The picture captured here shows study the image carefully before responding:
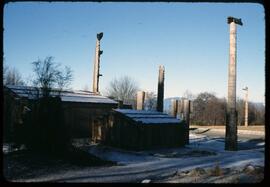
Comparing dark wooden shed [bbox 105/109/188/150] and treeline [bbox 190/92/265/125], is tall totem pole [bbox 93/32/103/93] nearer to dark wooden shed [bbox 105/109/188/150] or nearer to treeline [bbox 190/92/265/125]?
dark wooden shed [bbox 105/109/188/150]

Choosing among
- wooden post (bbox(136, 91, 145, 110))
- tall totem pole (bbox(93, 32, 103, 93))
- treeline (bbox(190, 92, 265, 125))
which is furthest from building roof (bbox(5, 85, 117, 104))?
treeline (bbox(190, 92, 265, 125))

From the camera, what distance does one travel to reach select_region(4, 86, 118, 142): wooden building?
64.0 feet

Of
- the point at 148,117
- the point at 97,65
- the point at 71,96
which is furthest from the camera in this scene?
the point at 97,65

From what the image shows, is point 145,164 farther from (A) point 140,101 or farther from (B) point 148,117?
(A) point 140,101

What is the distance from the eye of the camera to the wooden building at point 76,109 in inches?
768

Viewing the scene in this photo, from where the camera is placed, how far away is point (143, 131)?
1772 centimetres

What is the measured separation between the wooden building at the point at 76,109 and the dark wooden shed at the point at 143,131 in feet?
3.57

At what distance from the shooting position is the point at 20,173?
10.5 m

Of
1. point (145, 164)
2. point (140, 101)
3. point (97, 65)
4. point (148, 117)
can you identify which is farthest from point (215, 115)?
point (145, 164)

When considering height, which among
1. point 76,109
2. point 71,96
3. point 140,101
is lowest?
point 76,109

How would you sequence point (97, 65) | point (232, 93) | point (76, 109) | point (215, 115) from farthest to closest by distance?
point (215, 115) < point (97, 65) < point (76, 109) < point (232, 93)

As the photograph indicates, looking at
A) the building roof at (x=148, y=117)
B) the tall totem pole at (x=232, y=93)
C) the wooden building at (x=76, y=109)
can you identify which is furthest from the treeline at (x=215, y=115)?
the tall totem pole at (x=232, y=93)

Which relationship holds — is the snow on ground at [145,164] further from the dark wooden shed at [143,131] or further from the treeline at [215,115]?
the treeline at [215,115]

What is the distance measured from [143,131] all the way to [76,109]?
6.83m
